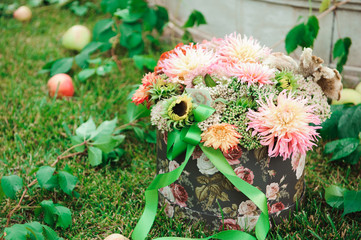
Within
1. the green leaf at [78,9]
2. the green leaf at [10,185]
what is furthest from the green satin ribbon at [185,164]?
the green leaf at [78,9]

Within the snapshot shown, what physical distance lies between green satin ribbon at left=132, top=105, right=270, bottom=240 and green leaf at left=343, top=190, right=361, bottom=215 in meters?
0.34

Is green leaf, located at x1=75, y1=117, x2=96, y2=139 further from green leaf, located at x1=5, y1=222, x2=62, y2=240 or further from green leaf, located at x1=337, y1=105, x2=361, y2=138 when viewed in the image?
green leaf, located at x1=337, y1=105, x2=361, y2=138

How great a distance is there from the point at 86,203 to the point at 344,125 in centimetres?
116

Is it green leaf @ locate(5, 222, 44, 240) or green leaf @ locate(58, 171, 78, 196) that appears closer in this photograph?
green leaf @ locate(5, 222, 44, 240)

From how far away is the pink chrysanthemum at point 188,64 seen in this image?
135 cm

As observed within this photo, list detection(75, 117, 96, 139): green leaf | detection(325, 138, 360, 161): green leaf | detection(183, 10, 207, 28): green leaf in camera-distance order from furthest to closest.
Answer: detection(183, 10, 207, 28): green leaf → detection(75, 117, 96, 139): green leaf → detection(325, 138, 360, 161): green leaf

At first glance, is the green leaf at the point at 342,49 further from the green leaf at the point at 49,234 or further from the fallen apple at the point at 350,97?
the green leaf at the point at 49,234

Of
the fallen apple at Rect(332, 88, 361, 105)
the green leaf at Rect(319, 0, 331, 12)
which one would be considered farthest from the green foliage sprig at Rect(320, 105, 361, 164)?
the green leaf at Rect(319, 0, 331, 12)

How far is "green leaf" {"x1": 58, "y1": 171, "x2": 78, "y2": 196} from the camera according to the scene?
1.51m

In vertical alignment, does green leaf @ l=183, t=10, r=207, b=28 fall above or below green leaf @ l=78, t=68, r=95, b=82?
above

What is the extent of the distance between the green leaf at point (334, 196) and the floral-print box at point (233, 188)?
0.56 feet

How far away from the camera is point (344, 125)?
1767 millimetres

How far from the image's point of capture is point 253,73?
1288 mm

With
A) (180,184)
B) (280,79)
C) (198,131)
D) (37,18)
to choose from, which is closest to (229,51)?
(280,79)
